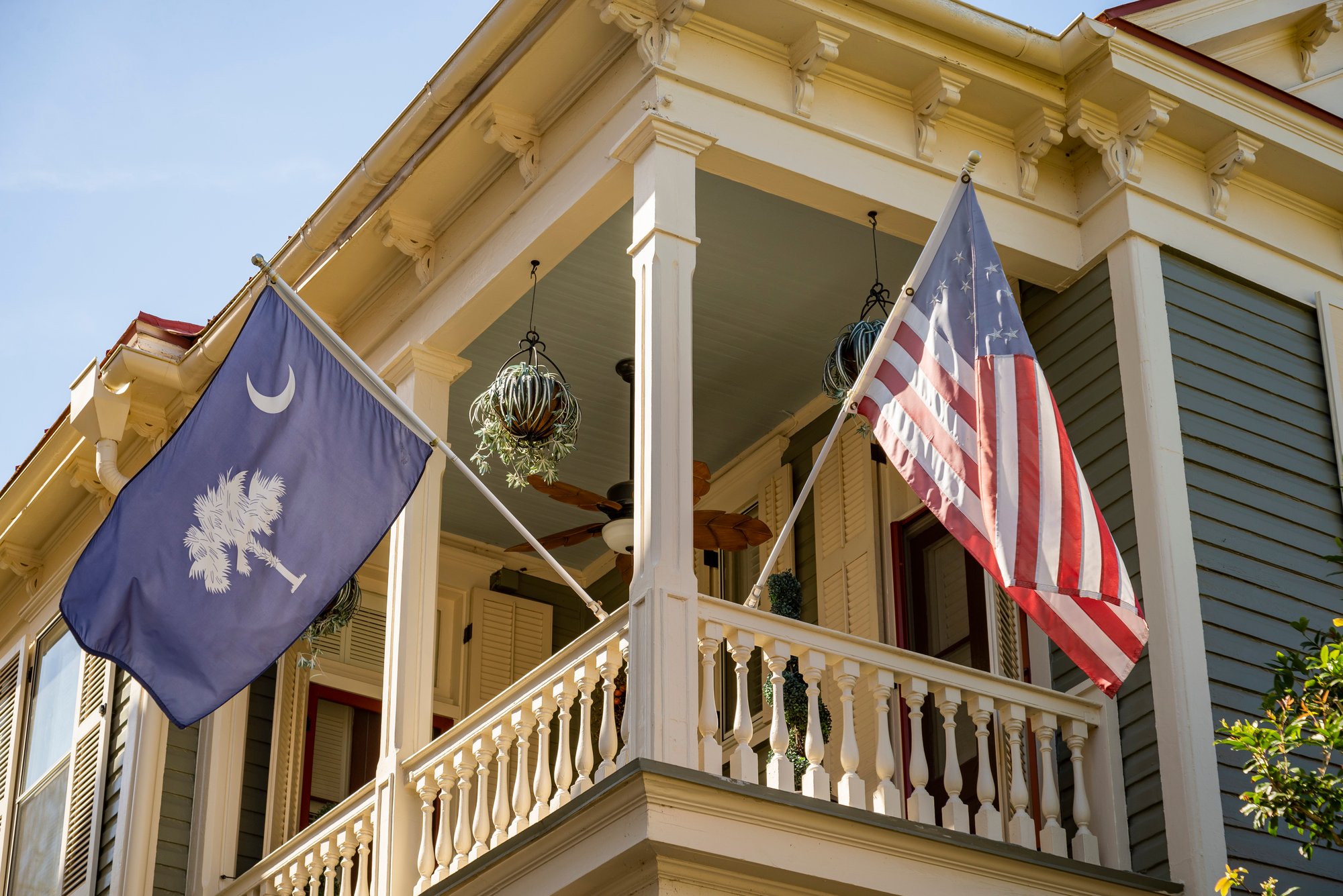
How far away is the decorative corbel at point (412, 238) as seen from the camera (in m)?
10.6

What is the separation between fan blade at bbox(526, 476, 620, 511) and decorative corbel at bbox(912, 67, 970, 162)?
278cm

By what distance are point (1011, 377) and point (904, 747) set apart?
3.63m

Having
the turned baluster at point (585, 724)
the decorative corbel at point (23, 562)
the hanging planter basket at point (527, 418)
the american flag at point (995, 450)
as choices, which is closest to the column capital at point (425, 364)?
the hanging planter basket at point (527, 418)

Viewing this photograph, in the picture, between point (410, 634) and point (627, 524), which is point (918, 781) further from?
point (627, 524)

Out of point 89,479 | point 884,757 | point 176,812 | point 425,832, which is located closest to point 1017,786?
point 884,757

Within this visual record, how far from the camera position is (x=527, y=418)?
9664mm

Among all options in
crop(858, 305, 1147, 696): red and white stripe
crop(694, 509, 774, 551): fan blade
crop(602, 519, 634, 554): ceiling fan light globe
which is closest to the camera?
crop(858, 305, 1147, 696): red and white stripe

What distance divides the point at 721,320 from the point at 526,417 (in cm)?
210

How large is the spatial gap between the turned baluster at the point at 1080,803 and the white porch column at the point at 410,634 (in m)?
2.97

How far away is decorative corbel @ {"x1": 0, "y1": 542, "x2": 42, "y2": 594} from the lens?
1398 cm

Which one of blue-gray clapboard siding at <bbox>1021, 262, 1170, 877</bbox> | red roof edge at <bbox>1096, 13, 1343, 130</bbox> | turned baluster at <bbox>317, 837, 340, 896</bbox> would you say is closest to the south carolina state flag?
turned baluster at <bbox>317, 837, 340, 896</bbox>

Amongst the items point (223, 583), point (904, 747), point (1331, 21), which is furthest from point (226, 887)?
point (1331, 21)

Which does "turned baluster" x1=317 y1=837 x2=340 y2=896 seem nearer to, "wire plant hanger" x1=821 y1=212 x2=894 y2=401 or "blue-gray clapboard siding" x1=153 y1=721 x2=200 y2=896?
"blue-gray clapboard siding" x1=153 y1=721 x2=200 y2=896

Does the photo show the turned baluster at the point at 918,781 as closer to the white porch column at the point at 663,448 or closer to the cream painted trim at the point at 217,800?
the white porch column at the point at 663,448
